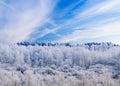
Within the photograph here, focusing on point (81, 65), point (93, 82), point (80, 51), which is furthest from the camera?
point (80, 51)

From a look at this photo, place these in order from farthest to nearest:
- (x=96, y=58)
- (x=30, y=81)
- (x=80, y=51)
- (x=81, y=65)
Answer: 1. (x=80, y=51)
2. (x=96, y=58)
3. (x=81, y=65)
4. (x=30, y=81)

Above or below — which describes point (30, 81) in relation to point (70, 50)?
below

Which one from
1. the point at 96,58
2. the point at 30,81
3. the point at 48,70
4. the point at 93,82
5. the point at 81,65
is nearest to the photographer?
the point at 93,82

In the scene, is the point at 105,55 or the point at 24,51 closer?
the point at 105,55

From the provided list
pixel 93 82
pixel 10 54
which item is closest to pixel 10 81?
pixel 93 82

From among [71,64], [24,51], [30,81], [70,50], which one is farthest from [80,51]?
[30,81]

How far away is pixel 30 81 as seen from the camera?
64062mm

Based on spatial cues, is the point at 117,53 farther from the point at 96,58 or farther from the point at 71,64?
the point at 71,64

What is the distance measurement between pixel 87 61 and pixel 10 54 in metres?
40.6

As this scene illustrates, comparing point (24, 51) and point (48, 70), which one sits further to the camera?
point (24, 51)

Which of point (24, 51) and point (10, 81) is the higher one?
point (24, 51)

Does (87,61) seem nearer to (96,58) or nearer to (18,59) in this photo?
(96,58)

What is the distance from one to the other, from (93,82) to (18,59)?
6360cm

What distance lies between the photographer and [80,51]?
5017 inches
